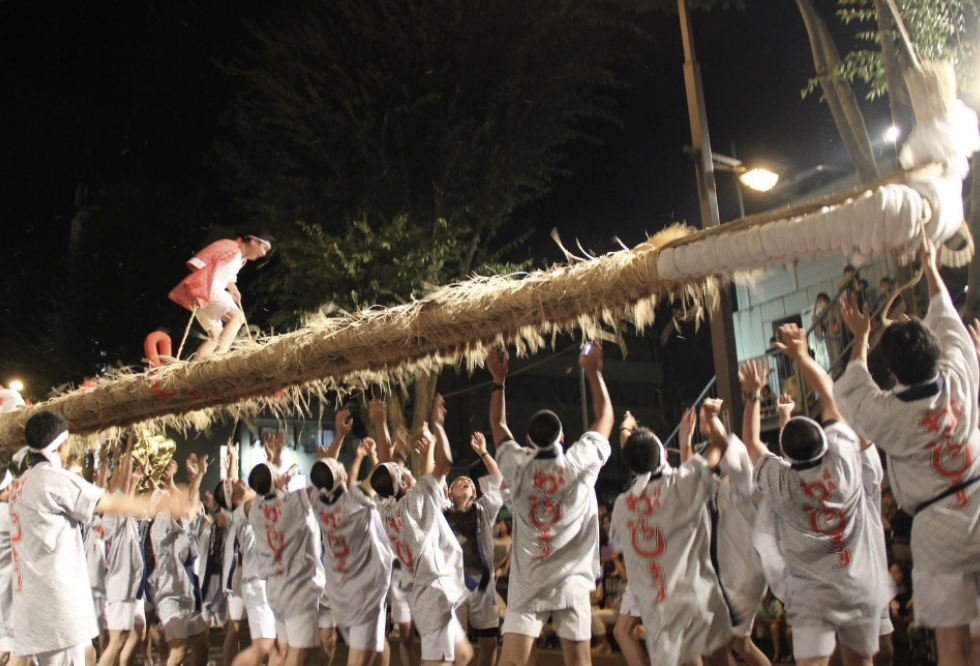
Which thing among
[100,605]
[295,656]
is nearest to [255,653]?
[295,656]

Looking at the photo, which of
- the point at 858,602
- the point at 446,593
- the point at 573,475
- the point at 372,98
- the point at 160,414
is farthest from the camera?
the point at 372,98

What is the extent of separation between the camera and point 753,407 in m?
5.65

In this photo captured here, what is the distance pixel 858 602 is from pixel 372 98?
42.0 ft

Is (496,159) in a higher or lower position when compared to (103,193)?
lower

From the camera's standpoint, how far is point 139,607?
981 cm

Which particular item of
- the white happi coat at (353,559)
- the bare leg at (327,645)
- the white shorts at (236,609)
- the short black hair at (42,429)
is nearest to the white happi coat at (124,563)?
the white shorts at (236,609)

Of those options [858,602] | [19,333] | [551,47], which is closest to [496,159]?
[551,47]

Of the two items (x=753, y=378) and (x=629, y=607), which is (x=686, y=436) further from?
(x=629, y=607)

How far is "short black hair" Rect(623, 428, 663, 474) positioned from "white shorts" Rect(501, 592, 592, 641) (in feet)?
2.95

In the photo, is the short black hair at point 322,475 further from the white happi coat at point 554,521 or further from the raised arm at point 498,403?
the white happi coat at point 554,521

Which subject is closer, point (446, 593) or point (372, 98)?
point (446, 593)

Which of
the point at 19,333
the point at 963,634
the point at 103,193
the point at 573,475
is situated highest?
the point at 103,193

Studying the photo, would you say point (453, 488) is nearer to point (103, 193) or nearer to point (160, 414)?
point (160, 414)

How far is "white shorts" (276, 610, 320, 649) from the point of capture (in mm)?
7402
